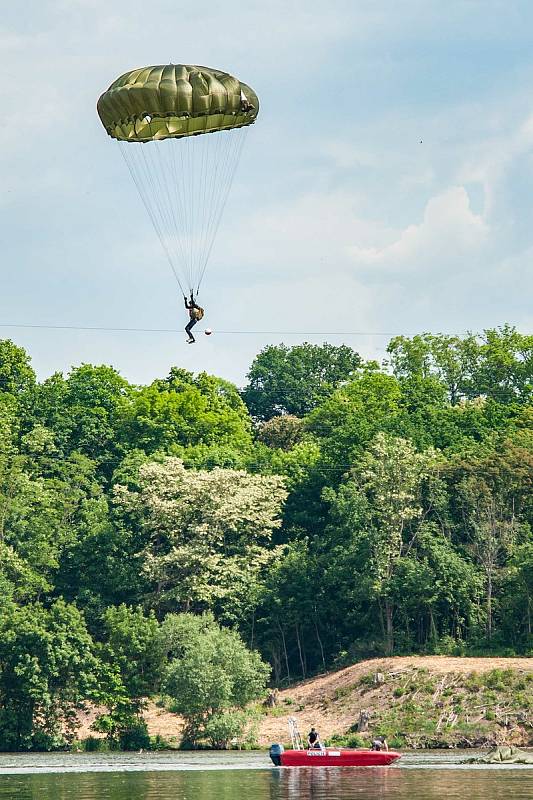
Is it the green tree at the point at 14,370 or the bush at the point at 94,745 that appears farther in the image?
the green tree at the point at 14,370

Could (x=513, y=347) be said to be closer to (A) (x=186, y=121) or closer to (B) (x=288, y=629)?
(B) (x=288, y=629)

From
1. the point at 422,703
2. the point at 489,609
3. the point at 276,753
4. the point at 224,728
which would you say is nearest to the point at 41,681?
the point at 224,728

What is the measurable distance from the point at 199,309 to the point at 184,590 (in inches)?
1157

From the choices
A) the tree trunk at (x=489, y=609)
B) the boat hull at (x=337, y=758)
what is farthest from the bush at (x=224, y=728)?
the tree trunk at (x=489, y=609)

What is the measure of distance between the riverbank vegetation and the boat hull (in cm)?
931

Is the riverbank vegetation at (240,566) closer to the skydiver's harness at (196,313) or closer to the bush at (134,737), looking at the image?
the bush at (134,737)

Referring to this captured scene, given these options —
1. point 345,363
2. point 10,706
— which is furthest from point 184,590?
point 345,363

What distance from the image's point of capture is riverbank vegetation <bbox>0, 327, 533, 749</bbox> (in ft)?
224

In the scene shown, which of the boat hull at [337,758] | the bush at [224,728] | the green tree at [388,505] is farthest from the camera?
the green tree at [388,505]

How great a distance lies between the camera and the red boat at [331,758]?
57.4 meters

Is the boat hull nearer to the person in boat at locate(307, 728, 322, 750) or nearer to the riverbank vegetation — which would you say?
the person in boat at locate(307, 728, 322, 750)

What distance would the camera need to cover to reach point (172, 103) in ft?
163

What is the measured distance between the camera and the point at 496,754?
194 feet

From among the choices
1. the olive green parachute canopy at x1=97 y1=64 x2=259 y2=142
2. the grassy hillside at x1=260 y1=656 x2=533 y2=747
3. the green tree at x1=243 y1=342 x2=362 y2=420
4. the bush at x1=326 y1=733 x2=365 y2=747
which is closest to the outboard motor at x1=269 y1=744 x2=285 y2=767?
the bush at x1=326 y1=733 x2=365 y2=747
